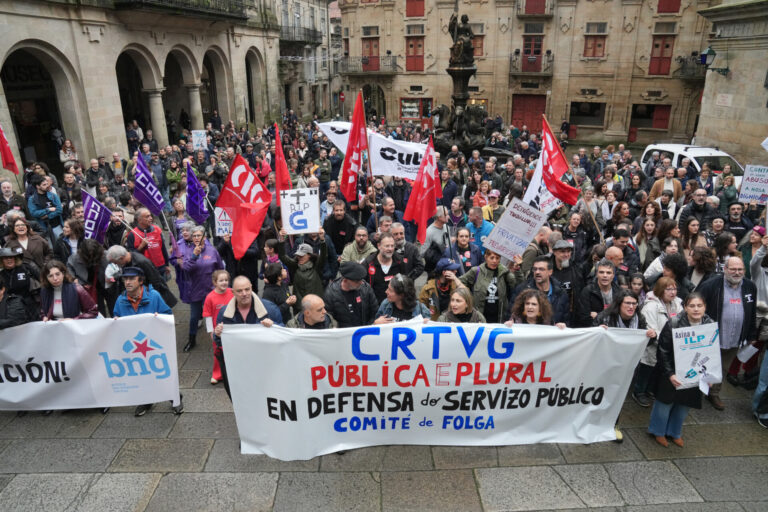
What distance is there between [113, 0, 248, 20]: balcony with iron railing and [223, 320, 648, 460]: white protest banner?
17.7 meters

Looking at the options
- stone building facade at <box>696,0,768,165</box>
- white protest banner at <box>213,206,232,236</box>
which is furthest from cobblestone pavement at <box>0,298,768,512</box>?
stone building facade at <box>696,0,768,165</box>

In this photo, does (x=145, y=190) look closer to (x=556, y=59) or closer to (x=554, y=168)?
(x=554, y=168)

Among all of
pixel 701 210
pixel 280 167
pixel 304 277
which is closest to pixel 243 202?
pixel 304 277

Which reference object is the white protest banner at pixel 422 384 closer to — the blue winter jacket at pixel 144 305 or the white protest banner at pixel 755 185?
the blue winter jacket at pixel 144 305

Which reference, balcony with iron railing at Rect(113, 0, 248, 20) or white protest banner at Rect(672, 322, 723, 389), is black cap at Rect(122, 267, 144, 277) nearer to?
white protest banner at Rect(672, 322, 723, 389)

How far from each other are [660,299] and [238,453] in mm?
4650

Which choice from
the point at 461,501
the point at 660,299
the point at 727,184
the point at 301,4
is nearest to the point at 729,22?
the point at 727,184

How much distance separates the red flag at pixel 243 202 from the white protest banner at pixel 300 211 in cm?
29

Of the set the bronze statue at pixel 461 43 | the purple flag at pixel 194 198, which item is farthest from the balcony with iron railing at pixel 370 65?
the purple flag at pixel 194 198

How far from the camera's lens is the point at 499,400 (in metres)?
4.89

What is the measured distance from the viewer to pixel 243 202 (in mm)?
6902

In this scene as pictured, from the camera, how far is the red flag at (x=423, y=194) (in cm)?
740

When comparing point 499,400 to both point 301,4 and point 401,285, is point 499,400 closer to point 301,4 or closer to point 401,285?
point 401,285

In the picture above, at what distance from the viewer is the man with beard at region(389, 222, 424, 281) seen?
670 cm
